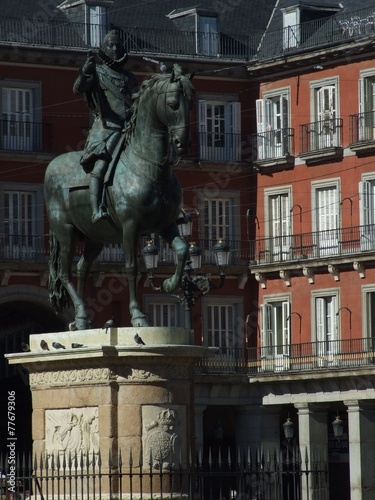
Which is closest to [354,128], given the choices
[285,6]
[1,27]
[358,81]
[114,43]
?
[358,81]

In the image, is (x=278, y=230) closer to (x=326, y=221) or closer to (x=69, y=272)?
(x=326, y=221)

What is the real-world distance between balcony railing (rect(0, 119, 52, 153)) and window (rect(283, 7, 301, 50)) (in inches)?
353

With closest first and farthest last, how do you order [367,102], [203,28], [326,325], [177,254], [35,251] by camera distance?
[177,254] < [367,102] < [35,251] < [326,325] < [203,28]

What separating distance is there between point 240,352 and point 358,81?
1073cm

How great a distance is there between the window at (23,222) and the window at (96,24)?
547 cm

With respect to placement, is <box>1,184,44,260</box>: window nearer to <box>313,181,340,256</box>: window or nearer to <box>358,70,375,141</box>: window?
<box>313,181,340,256</box>: window

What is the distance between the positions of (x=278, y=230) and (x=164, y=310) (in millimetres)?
4926

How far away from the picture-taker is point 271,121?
72.2 metres

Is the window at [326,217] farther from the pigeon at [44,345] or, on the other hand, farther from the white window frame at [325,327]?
the pigeon at [44,345]

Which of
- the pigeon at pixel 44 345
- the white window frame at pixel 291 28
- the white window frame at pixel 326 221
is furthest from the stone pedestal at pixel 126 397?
the white window frame at pixel 291 28

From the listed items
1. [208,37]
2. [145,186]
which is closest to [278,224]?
[208,37]

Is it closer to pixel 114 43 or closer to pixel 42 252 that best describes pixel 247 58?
pixel 42 252

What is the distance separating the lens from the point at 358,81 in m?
68.7

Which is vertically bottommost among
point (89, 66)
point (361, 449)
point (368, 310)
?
point (361, 449)
